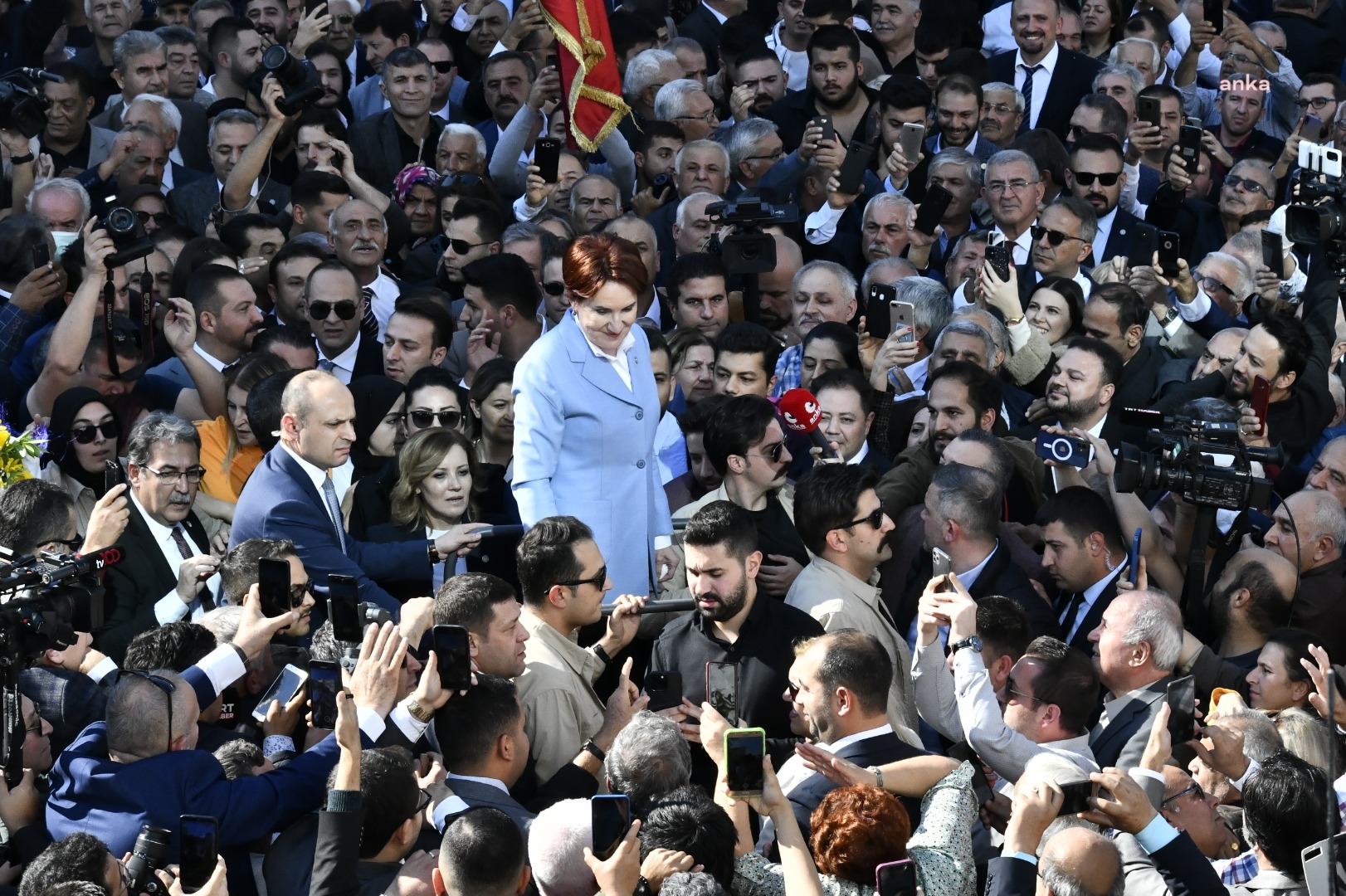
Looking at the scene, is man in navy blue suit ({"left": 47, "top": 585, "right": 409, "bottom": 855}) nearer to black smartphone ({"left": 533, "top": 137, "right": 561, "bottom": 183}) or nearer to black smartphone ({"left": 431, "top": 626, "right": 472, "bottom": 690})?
black smartphone ({"left": 431, "top": 626, "right": 472, "bottom": 690})

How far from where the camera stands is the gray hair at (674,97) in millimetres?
10211

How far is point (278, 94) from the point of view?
920cm

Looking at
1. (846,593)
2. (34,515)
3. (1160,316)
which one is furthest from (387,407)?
(1160,316)

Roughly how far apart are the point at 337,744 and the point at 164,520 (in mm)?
2064

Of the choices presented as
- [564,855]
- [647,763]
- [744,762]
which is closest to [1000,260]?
[647,763]

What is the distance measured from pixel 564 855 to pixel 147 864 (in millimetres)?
952

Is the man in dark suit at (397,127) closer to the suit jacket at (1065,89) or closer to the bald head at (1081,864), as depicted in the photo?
the suit jacket at (1065,89)

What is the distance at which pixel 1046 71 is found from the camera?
35.3 ft

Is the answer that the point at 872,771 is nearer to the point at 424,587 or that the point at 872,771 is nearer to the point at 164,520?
the point at 424,587

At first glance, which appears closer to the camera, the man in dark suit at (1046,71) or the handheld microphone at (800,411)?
the handheld microphone at (800,411)

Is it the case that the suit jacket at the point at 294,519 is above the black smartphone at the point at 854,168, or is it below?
above

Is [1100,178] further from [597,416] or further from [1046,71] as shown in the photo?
[597,416]

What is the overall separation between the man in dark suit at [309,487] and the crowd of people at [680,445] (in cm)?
2

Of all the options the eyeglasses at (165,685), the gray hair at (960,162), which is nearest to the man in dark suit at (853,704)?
the eyeglasses at (165,685)
